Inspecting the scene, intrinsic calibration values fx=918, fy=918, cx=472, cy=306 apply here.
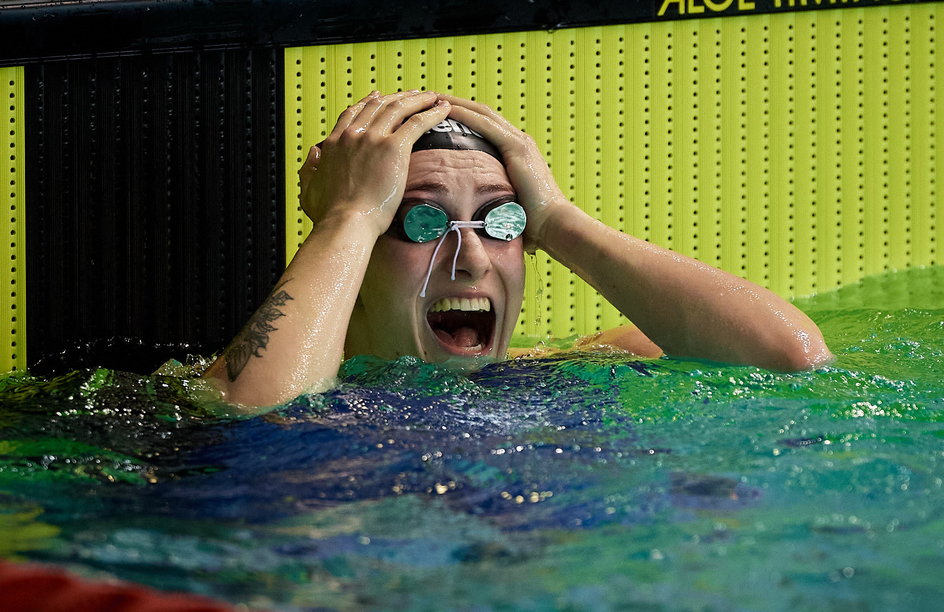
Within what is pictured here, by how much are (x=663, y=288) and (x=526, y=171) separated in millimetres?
526

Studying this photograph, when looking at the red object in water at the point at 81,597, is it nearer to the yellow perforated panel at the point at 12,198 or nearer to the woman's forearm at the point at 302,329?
the woman's forearm at the point at 302,329

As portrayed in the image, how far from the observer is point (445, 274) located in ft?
7.85

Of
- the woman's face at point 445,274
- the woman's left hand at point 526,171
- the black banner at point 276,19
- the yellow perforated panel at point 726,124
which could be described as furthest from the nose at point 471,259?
the black banner at point 276,19

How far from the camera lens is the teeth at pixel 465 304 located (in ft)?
7.91

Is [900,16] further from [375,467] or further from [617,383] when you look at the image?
[375,467]

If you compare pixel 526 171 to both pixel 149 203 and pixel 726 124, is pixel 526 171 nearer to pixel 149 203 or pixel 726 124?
pixel 726 124

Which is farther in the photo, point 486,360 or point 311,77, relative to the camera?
point 311,77

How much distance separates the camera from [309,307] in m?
2.14

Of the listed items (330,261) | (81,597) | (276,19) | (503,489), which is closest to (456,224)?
(330,261)

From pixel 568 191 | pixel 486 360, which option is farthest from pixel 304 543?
pixel 568 191

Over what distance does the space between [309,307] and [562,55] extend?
9.73ft

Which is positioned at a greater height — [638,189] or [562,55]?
[562,55]

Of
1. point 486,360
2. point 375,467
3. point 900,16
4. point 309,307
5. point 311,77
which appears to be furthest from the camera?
point 311,77

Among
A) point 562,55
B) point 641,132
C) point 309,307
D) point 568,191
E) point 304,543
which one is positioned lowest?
point 304,543
